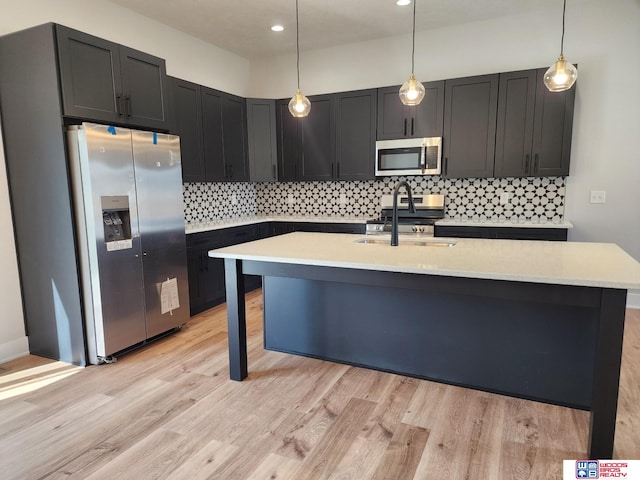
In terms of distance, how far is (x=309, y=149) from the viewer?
16.1 ft

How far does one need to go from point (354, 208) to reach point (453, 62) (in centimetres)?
198

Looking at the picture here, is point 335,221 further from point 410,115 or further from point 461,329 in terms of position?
point 461,329

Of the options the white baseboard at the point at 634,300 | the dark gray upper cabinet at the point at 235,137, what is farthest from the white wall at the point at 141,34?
the white baseboard at the point at 634,300

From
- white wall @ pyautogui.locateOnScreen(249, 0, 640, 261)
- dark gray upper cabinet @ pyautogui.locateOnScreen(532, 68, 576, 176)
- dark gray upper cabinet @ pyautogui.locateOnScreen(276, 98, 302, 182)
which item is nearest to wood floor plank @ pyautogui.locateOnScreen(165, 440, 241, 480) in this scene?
dark gray upper cabinet @ pyautogui.locateOnScreen(276, 98, 302, 182)

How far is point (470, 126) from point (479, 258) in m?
2.49

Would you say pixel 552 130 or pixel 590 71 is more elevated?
pixel 590 71

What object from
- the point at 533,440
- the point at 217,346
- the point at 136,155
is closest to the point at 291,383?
the point at 217,346

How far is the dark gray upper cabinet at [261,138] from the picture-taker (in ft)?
16.2

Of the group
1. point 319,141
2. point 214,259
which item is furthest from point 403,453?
point 319,141

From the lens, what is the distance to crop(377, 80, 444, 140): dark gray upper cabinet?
13.9 ft

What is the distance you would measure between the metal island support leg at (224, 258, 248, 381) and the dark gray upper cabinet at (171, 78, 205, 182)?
1.88 m

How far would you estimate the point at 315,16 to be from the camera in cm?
400

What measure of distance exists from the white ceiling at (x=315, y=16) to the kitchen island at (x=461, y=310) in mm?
2335

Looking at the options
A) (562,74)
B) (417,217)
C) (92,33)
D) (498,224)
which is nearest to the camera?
(562,74)
